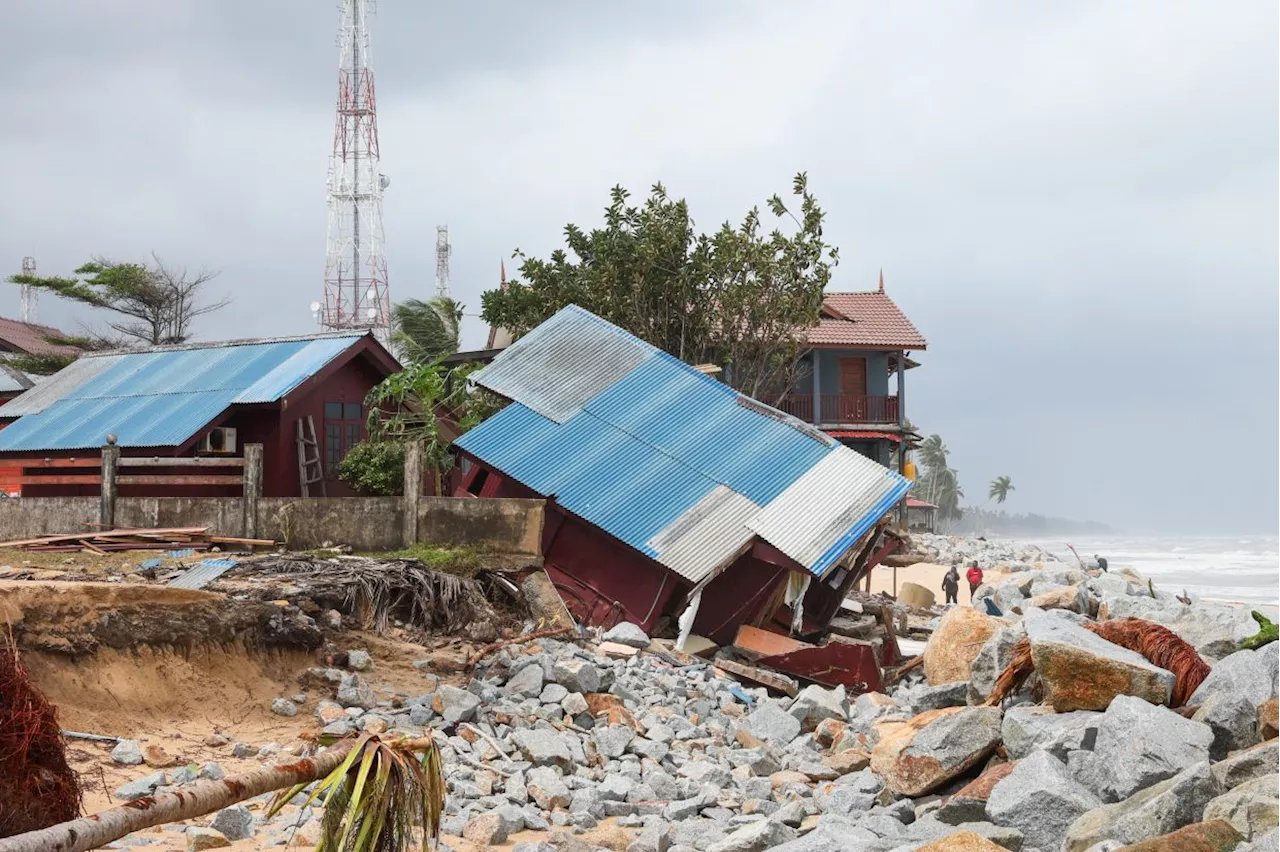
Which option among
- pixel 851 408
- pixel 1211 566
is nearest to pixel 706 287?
pixel 851 408

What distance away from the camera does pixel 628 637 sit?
599 inches

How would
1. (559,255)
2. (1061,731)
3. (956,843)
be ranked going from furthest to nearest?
(559,255)
(1061,731)
(956,843)

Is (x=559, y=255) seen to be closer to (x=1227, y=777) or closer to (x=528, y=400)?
(x=528, y=400)

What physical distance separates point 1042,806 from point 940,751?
1.69m

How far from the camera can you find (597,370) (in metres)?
19.4


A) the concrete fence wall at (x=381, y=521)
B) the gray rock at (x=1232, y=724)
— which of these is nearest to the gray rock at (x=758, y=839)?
the gray rock at (x=1232, y=724)

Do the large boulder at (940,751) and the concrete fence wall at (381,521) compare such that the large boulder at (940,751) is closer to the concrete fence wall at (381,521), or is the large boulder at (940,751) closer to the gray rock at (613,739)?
the gray rock at (613,739)

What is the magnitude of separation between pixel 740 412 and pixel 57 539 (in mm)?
9685

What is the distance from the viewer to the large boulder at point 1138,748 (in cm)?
844

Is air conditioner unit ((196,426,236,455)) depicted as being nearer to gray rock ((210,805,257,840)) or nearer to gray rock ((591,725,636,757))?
gray rock ((591,725,636,757))

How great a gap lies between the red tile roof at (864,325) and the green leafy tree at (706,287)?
706 cm

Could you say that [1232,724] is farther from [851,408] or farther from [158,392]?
[851,408]

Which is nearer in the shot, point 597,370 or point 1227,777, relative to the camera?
point 1227,777

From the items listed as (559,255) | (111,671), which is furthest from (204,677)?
(559,255)
